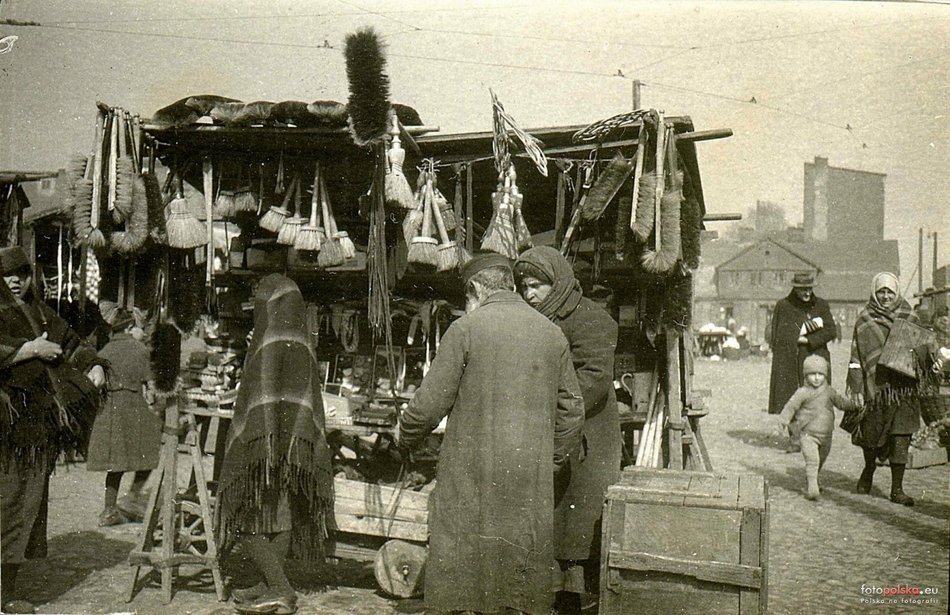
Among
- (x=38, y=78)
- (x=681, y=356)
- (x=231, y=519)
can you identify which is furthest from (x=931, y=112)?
(x=38, y=78)

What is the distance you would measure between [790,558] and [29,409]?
513 centimetres

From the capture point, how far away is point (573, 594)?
449 cm

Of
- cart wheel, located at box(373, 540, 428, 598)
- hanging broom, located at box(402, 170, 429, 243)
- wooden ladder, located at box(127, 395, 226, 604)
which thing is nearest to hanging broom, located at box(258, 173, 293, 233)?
hanging broom, located at box(402, 170, 429, 243)

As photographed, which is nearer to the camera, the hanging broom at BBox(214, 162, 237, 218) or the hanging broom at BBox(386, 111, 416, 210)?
the hanging broom at BBox(386, 111, 416, 210)

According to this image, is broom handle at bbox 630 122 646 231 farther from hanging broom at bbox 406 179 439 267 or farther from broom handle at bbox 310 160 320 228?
broom handle at bbox 310 160 320 228

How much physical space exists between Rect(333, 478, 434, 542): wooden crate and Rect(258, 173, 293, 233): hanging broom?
1.79 m

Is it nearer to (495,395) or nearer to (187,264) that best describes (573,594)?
(495,395)

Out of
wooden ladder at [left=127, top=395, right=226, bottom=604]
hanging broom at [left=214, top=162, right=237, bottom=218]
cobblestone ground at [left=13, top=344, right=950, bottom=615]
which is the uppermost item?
hanging broom at [left=214, top=162, right=237, bottom=218]

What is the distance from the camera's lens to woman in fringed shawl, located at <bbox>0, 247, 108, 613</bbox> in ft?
14.2

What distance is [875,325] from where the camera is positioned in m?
7.23

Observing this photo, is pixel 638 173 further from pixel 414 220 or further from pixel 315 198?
pixel 315 198

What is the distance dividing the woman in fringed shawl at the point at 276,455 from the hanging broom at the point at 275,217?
0.74 metres

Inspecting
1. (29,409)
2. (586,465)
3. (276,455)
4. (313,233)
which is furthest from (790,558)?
(29,409)

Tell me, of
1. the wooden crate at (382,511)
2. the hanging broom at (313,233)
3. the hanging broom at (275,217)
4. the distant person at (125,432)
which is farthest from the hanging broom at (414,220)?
the distant person at (125,432)
